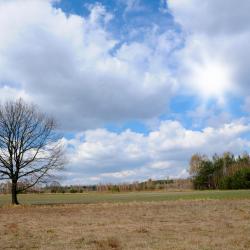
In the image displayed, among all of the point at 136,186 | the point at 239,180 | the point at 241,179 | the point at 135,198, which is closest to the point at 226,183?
the point at 239,180

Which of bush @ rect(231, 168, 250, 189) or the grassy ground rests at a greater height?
bush @ rect(231, 168, 250, 189)

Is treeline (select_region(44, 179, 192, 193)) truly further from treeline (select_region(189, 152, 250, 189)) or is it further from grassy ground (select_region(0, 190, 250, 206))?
grassy ground (select_region(0, 190, 250, 206))

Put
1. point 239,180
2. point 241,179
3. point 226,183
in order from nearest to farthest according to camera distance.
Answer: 1. point 241,179
2. point 239,180
3. point 226,183

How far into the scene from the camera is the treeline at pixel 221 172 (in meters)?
112

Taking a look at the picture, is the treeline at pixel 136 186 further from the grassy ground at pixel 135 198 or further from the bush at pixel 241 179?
the grassy ground at pixel 135 198

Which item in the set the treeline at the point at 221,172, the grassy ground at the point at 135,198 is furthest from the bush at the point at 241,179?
the grassy ground at the point at 135,198

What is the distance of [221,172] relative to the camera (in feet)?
433

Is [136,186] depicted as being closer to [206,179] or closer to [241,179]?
[206,179]

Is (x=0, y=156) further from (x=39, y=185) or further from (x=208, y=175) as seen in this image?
(x=208, y=175)

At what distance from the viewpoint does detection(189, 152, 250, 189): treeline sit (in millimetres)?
111500

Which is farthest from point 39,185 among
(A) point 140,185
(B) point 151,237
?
(A) point 140,185

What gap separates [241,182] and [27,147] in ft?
232

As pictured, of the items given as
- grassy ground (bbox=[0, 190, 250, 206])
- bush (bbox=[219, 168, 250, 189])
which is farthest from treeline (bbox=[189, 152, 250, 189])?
grassy ground (bbox=[0, 190, 250, 206])

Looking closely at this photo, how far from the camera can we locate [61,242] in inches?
591
